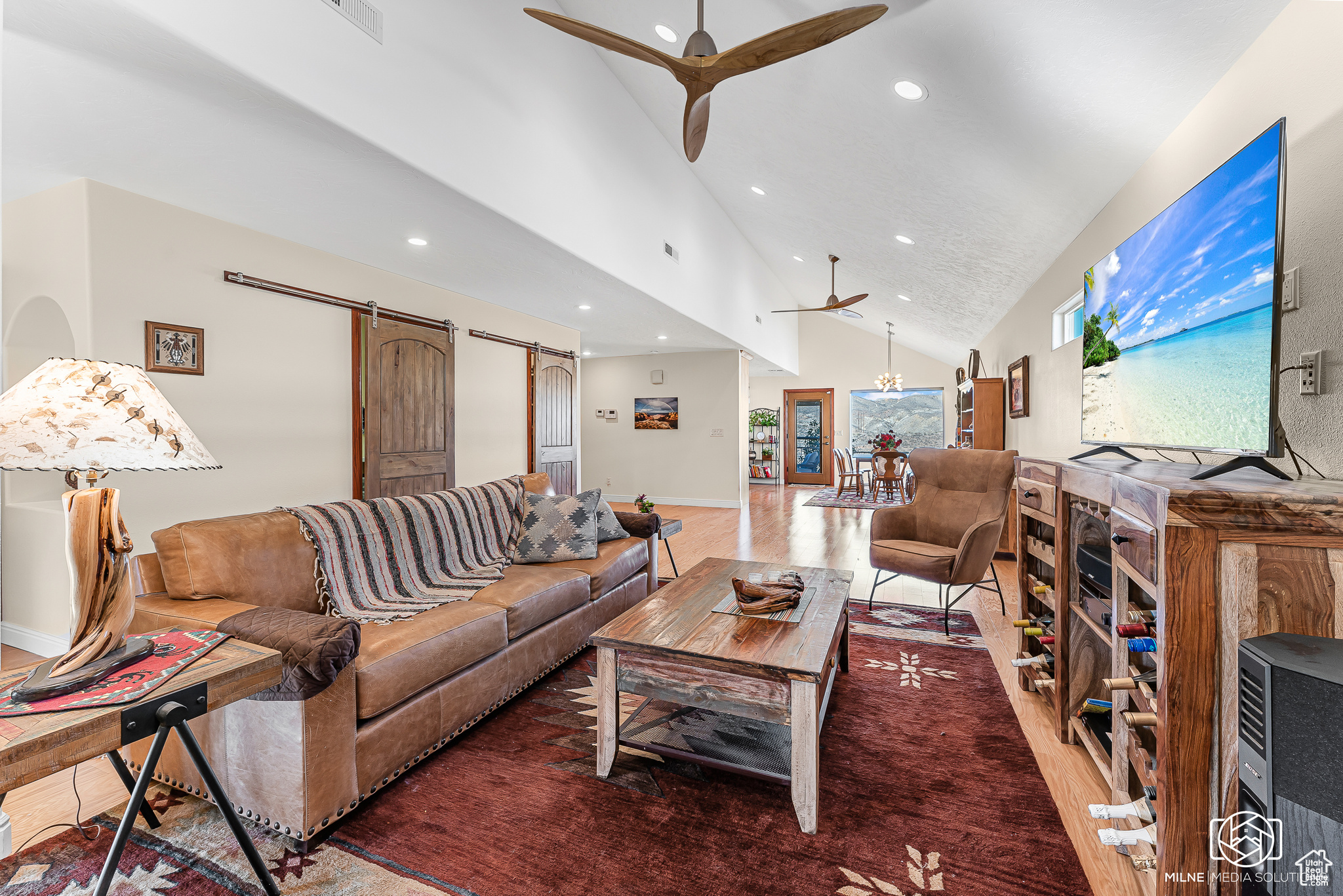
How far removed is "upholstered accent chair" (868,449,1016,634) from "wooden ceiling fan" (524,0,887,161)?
2.48 metres

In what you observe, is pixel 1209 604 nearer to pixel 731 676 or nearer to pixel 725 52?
pixel 731 676

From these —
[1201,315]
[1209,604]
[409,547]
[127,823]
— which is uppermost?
[1201,315]

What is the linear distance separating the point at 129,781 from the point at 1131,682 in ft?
8.42

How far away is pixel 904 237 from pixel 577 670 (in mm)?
4318

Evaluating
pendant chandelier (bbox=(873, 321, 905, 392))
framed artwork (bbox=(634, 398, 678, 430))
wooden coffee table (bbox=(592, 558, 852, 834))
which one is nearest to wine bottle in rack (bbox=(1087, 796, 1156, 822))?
wooden coffee table (bbox=(592, 558, 852, 834))

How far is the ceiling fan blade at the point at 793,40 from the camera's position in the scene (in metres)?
1.88

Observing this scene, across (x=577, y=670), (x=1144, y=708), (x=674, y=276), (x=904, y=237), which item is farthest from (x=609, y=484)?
(x=1144, y=708)

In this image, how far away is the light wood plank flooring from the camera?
64.1 inches

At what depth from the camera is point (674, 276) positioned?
5426mm

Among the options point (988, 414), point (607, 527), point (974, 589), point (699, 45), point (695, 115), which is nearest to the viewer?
point (699, 45)

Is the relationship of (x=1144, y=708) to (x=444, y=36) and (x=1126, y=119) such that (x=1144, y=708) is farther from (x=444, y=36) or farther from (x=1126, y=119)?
(x=444, y=36)

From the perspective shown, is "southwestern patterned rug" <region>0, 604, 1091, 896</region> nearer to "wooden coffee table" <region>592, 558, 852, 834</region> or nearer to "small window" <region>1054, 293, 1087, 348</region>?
"wooden coffee table" <region>592, 558, 852, 834</region>

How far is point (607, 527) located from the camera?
3.39m

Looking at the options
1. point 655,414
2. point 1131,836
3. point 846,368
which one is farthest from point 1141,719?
point 846,368
